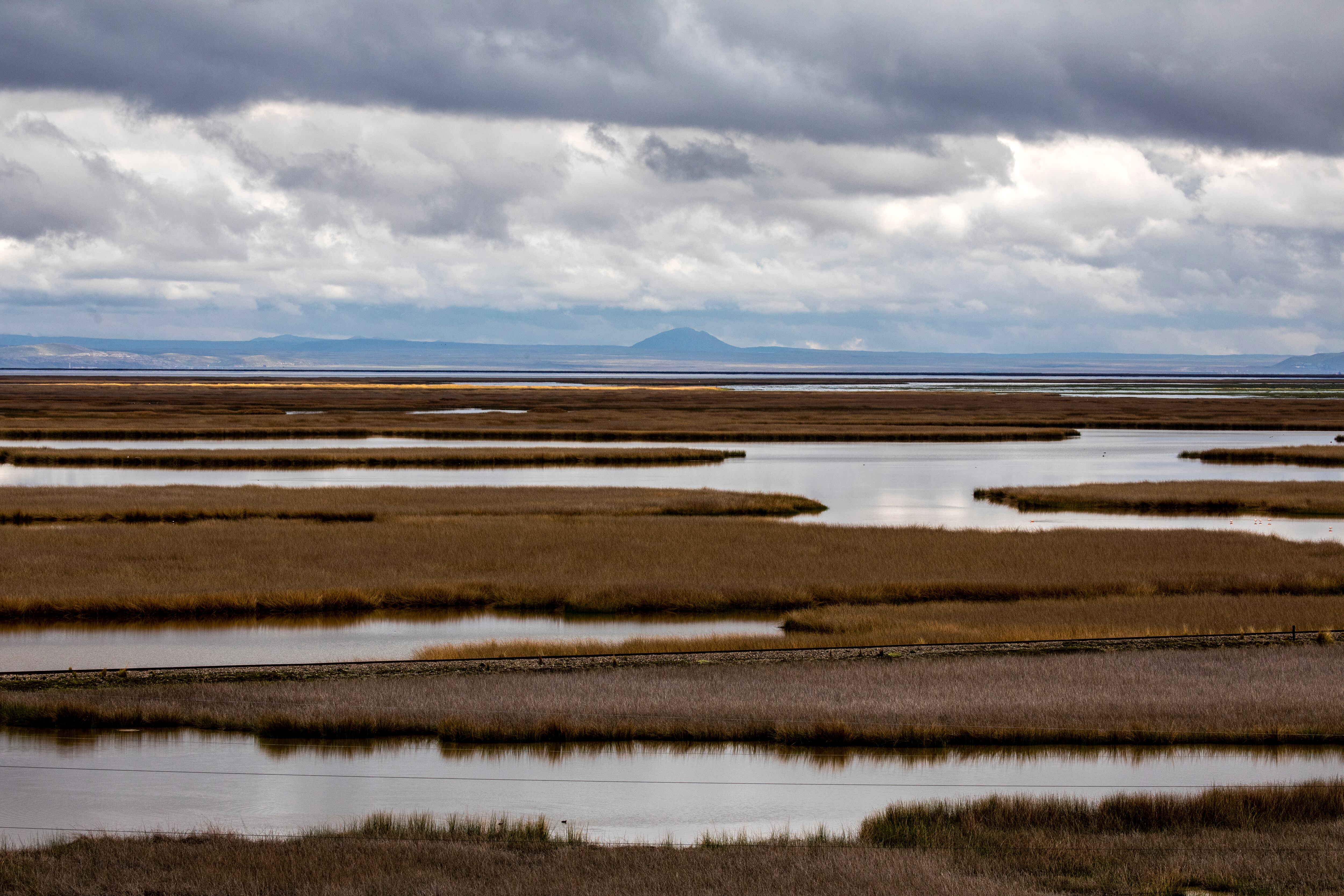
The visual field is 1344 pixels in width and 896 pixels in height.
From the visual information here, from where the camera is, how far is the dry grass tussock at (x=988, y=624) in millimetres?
20031

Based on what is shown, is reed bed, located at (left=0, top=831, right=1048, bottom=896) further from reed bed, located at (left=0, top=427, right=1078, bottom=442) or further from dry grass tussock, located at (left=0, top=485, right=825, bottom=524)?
reed bed, located at (left=0, top=427, right=1078, bottom=442)

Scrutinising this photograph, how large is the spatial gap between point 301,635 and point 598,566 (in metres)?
7.86

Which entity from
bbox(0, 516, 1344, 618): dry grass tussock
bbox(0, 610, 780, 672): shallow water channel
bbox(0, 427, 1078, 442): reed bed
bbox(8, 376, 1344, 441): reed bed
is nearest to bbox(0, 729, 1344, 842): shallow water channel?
bbox(0, 610, 780, 672): shallow water channel

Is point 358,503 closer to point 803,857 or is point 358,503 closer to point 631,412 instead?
point 803,857

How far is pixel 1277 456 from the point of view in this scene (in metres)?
61.9

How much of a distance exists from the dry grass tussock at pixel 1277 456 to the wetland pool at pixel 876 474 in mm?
1414

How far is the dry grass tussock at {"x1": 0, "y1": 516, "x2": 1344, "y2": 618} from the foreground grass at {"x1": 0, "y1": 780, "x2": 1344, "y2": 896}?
1319cm

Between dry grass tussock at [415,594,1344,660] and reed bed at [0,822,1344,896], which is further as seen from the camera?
dry grass tussock at [415,594,1344,660]

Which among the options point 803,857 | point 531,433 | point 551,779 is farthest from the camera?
point 531,433

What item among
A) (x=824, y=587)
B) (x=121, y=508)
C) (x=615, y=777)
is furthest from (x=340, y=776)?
(x=121, y=508)

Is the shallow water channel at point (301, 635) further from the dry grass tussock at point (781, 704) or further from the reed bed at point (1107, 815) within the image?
the reed bed at point (1107, 815)

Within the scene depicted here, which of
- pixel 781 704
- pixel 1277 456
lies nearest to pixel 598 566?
pixel 781 704

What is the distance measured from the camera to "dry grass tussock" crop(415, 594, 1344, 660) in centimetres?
2003

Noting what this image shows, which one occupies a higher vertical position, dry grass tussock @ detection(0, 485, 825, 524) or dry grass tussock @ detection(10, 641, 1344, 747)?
dry grass tussock @ detection(0, 485, 825, 524)
